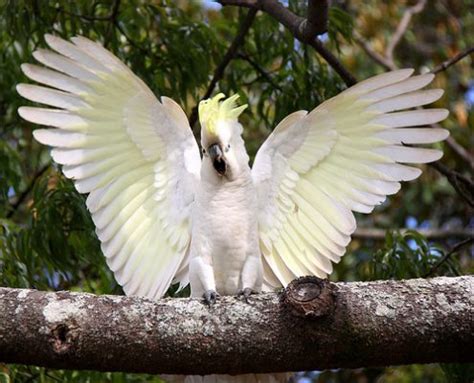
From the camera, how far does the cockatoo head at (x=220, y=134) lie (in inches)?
134

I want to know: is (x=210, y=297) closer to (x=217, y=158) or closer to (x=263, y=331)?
(x=263, y=331)

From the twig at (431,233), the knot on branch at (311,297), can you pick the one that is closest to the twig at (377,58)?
the twig at (431,233)

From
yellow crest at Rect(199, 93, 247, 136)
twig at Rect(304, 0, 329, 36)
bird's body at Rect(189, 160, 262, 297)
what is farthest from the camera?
twig at Rect(304, 0, 329, 36)

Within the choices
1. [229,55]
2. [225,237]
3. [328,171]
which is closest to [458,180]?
[328,171]

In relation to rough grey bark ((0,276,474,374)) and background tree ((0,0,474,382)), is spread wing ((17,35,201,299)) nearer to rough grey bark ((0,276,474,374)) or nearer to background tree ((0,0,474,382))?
background tree ((0,0,474,382))

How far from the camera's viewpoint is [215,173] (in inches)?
138

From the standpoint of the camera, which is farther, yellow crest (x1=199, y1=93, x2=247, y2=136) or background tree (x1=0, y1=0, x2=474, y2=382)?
background tree (x1=0, y1=0, x2=474, y2=382)

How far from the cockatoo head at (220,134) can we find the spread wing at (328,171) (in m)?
0.20

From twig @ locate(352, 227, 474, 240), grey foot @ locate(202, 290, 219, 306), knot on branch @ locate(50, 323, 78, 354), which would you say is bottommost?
twig @ locate(352, 227, 474, 240)

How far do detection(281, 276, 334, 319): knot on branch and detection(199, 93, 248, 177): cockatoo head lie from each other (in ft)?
3.04

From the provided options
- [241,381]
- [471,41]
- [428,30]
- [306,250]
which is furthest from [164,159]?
[428,30]

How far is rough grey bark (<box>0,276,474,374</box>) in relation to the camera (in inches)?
102

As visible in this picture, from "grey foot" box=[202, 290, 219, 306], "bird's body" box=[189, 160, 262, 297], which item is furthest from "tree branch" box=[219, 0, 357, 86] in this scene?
"grey foot" box=[202, 290, 219, 306]

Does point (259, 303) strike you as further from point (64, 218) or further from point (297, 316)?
point (64, 218)
